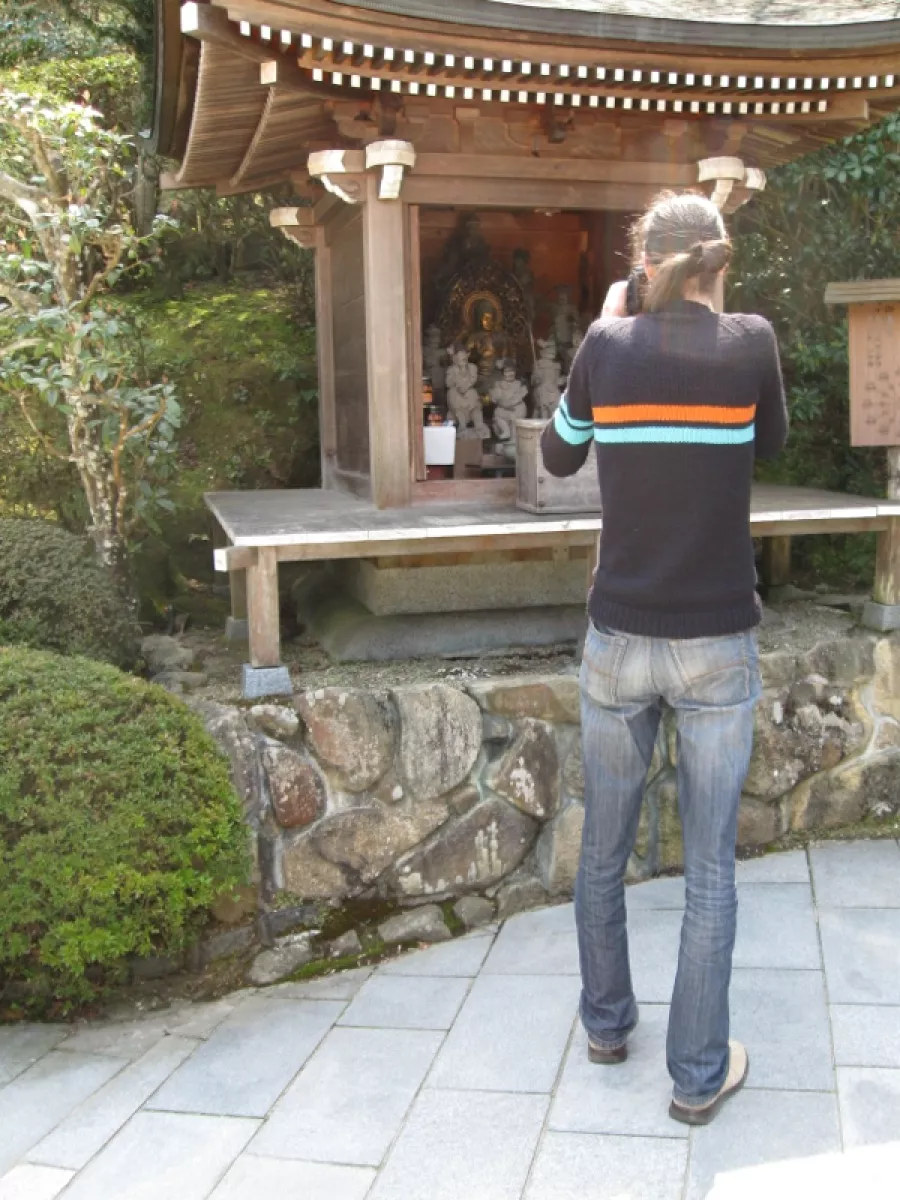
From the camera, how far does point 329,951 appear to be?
412 centimetres

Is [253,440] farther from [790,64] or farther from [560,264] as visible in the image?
[790,64]

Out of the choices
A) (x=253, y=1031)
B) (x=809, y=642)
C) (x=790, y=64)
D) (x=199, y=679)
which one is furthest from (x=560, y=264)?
(x=253, y=1031)

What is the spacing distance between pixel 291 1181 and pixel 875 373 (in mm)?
3974

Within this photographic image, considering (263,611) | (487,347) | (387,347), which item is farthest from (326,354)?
(263,611)

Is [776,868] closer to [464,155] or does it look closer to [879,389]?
[879,389]

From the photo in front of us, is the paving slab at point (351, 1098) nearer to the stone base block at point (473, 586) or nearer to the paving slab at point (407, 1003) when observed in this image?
the paving slab at point (407, 1003)

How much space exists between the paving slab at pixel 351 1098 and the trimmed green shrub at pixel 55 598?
1.94m

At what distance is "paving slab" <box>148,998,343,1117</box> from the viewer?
314cm

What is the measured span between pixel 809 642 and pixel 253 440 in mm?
4104

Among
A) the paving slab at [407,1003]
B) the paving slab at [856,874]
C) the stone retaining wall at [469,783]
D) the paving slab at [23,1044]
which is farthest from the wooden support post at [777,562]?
the paving slab at [23,1044]

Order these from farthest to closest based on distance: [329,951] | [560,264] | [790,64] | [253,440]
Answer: [253,440]
[560,264]
[790,64]
[329,951]

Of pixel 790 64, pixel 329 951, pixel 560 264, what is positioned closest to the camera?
pixel 329 951

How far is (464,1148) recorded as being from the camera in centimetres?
281

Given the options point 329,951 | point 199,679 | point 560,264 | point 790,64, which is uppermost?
point 790,64
